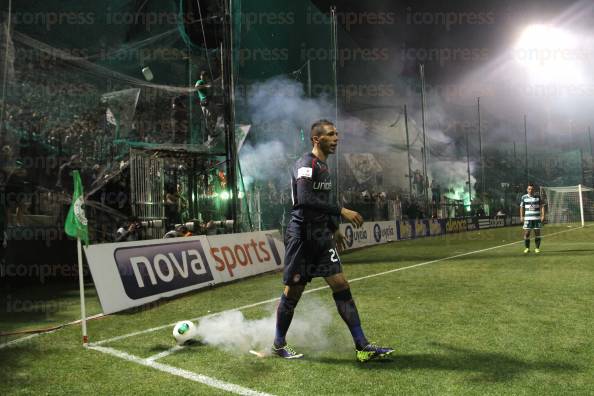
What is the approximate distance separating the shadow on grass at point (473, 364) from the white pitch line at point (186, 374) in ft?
3.20

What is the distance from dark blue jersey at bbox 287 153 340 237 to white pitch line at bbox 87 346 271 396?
1.49 m

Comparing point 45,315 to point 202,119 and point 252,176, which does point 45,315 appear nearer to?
point 202,119

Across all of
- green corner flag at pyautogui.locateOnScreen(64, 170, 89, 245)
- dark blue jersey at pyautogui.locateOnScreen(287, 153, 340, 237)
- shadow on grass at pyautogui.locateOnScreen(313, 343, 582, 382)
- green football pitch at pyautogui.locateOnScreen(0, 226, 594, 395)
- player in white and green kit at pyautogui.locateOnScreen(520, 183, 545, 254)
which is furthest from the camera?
player in white and green kit at pyautogui.locateOnScreen(520, 183, 545, 254)

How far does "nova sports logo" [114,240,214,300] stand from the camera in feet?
26.0

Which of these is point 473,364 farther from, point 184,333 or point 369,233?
point 369,233

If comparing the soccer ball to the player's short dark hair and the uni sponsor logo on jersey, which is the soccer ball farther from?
the player's short dark hair

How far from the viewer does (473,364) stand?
4.08 metres

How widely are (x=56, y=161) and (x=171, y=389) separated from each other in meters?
10.6

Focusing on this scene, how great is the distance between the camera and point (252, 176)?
30312mm

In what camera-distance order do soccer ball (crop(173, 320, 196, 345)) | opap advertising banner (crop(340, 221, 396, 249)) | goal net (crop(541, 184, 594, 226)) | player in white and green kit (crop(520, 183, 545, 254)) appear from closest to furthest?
soccer ball (crop(173, 320, 196, 345))
player in white and green kit (crop(520, 183, 545, 254))
opap advertising banner (crop(340, 221, 396, 249))
goal net (crop(541, 184, 594, 226))

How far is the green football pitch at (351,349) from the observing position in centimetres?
→ 370

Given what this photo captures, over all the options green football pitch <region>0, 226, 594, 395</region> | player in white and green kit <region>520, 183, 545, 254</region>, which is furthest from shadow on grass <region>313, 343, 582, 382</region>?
player in white and green kit <region>520, 183, 545, 254</region>

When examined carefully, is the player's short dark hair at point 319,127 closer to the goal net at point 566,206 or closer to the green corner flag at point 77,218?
Result: the green corner flag at point 77,218

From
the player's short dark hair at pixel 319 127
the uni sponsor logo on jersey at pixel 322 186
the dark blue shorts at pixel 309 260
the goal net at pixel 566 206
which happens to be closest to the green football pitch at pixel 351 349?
the dark blue shorts at pixel 309 260
